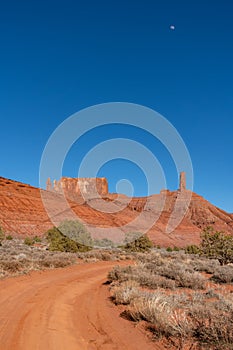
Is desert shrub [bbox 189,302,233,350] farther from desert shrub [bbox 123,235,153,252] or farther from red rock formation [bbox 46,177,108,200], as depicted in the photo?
red rock formation [bbox 46,177,108,200]

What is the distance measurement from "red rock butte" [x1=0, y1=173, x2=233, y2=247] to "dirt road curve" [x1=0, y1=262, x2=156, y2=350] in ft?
150

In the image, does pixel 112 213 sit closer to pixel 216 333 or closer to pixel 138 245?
pixel 138 245

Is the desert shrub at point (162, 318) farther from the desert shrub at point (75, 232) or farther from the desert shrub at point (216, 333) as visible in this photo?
the desert shrub at point (75, 232)

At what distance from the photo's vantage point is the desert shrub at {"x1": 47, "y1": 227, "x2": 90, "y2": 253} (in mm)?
27141

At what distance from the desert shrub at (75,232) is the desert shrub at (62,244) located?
31 cm

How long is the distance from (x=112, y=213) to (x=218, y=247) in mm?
57450

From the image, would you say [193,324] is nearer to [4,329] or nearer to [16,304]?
[4,329]

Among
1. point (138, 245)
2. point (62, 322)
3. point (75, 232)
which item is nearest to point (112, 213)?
point (138, 245)

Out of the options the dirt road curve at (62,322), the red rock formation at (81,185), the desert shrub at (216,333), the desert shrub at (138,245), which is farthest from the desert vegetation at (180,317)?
the red rock formation at (81,185)

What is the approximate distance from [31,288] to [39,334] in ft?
17.2

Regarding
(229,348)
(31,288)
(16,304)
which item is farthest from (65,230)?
(229,348)

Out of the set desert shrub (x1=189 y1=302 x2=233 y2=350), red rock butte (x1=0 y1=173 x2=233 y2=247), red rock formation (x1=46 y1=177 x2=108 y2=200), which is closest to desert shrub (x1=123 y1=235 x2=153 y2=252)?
red rock butte (x1=0 y1=173 x2=233 y2=247)

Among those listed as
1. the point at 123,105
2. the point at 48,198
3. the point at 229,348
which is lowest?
the point at 229,348

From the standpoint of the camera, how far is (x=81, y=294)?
32.4ft
